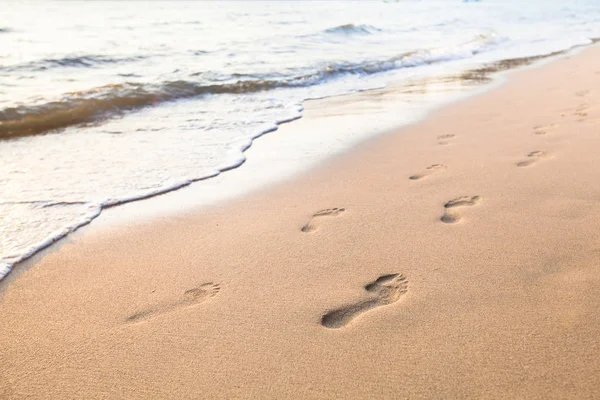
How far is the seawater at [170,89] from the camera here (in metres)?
3.68

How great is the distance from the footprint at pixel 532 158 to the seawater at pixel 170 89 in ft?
4.73

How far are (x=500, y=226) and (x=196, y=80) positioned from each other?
626 cm

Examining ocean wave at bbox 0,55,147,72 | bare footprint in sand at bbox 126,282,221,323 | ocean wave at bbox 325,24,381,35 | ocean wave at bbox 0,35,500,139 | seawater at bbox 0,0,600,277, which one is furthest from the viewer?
ocean wave at bbox 325,24,381,35

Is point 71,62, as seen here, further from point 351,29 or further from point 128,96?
point 351,29

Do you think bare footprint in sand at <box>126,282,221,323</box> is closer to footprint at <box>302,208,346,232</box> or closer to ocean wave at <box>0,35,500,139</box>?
footprint at <box>302,208,346,232</box>

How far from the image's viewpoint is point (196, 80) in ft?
25.9

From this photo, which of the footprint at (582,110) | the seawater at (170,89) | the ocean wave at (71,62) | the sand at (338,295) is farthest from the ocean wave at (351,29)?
the sand at (338,295)

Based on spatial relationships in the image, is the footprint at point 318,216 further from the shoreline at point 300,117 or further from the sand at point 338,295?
the shoreline at point 300,117

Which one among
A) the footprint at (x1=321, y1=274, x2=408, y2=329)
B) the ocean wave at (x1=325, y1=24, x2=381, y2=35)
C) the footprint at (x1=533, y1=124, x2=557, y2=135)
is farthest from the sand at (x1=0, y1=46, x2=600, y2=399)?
the ocean wave at (x1=325, y1=24, x2=381, y2=35)

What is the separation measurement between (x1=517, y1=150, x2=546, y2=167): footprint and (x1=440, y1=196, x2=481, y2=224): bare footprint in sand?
26.6 inches

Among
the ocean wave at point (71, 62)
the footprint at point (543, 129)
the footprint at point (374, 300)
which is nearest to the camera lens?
the footprint at point (374, 300)

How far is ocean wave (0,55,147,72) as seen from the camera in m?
9.14

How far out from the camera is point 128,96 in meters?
6.94

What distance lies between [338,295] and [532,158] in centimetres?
207
